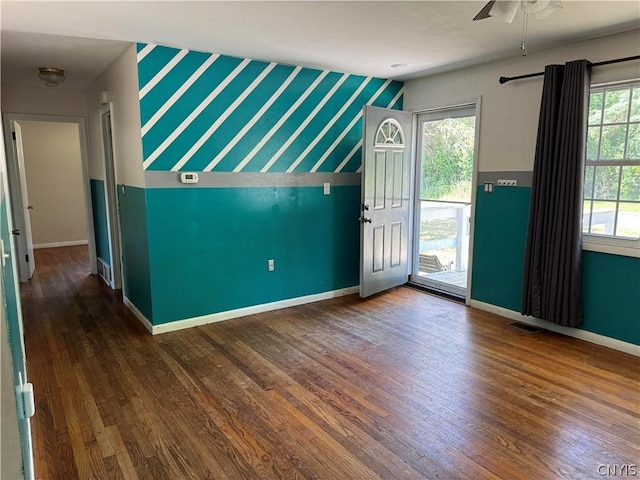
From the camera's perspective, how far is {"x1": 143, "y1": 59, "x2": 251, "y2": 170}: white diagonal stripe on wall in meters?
3.61

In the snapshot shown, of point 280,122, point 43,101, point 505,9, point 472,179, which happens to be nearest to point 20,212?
point 43,101

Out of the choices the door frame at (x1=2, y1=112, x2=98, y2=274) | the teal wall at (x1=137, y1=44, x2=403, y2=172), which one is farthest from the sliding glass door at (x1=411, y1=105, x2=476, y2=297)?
the door frame at (x1=2, y1=112, x2=98, y2=274)

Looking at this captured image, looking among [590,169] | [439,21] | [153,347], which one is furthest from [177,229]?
[590,169]

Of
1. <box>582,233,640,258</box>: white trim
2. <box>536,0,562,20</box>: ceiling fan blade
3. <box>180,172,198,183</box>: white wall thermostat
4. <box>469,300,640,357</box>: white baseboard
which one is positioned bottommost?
<box>469,300,640,357</box>: white baseboard

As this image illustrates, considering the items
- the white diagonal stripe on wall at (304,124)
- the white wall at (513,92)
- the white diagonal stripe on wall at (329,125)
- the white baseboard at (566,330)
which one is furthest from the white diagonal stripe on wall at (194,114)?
the white baseboard at (566,330)

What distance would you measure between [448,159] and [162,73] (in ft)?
10.1

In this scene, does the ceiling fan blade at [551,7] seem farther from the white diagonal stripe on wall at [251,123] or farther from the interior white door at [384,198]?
the white diagonal stripe on wall at [251,123]

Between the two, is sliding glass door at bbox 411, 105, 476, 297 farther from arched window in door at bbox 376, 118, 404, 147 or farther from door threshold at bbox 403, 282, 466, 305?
arched window in door at bbox 376, 118, 404, 147

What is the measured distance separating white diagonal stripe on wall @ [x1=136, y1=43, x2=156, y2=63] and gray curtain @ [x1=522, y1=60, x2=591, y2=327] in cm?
323

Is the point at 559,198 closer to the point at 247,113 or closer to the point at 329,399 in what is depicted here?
the point at 329,399

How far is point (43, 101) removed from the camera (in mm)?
5336

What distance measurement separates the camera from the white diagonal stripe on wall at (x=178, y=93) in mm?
3559

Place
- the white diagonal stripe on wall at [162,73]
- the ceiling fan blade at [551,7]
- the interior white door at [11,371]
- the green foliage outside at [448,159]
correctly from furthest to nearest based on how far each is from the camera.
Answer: the green foliage outside at [448,159] < the white diagonal stripe on wall at [162,73] < the ceiling fan blade at [551,7] < the interior white door at [11,371]

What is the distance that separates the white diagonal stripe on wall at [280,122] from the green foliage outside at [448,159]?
4.72 feet
